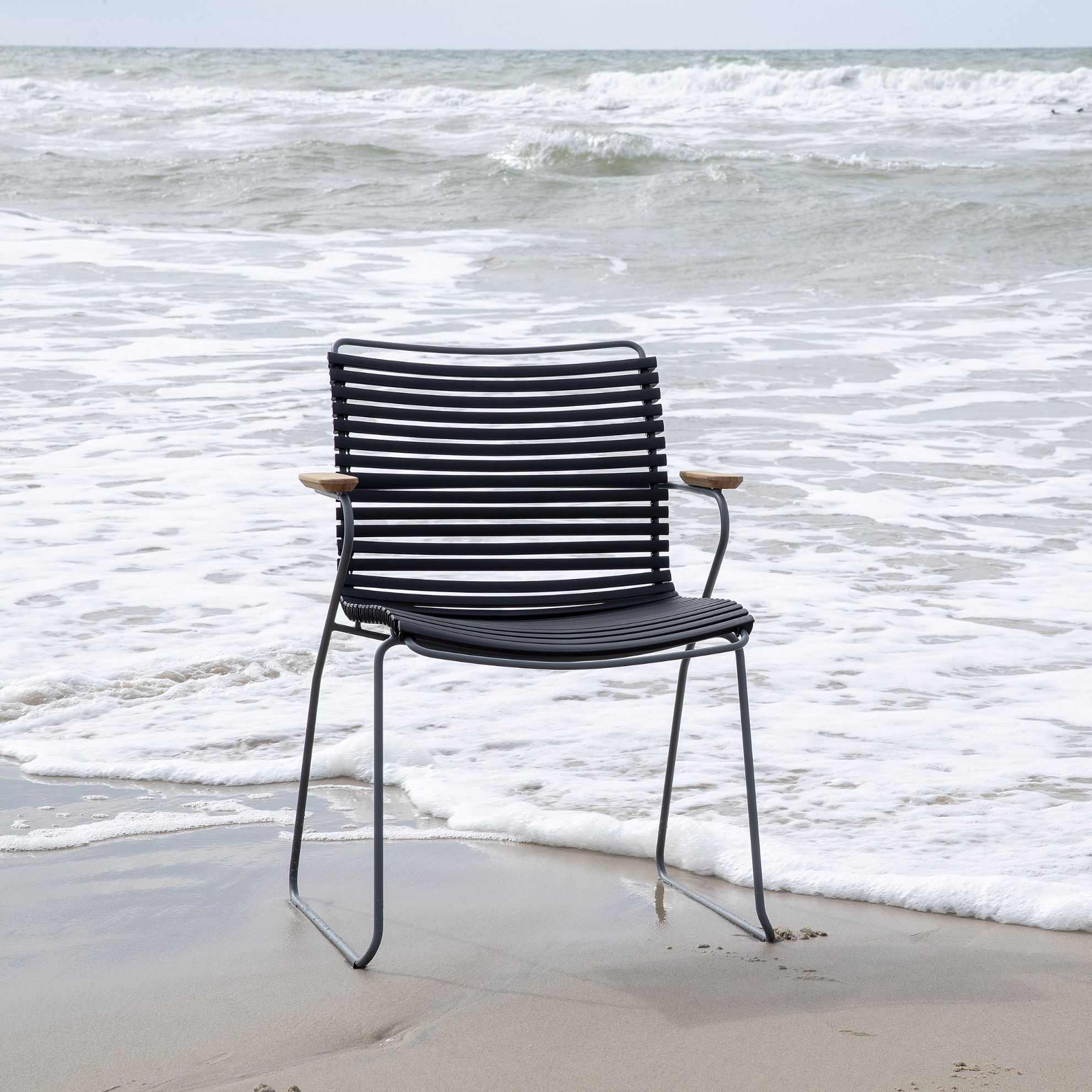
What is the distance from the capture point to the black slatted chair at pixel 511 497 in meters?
2.23

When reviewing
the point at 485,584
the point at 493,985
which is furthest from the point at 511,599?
the point at 493,985

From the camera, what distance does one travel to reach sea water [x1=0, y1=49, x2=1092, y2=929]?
8.86ft

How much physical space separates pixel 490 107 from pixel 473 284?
55.6 ft

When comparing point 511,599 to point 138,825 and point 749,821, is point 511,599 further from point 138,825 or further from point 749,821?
point 138,825

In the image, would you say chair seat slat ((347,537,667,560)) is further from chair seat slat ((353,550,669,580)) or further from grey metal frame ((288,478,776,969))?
grey metal frame ((288,478,776,969))

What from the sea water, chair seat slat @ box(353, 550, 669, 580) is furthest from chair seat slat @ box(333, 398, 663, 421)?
the sea water

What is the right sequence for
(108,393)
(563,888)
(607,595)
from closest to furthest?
(563,888)
(607,595)
(108,393)

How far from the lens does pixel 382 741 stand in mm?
1971

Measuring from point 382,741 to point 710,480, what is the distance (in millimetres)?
730

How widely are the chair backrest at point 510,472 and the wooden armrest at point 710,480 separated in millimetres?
155

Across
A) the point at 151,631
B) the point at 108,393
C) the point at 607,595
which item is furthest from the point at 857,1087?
the point at 108,393

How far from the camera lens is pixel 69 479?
504 cm

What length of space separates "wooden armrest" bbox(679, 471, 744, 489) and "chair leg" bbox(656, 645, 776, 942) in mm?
298

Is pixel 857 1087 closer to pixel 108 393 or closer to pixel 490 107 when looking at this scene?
pixel 108 393
